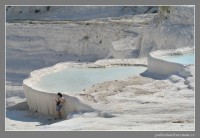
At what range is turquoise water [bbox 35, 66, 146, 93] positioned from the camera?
10922 mm

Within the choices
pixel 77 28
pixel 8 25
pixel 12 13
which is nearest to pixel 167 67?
pixel 77 28

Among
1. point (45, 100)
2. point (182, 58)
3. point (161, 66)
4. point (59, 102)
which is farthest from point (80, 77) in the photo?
point (59, 102)

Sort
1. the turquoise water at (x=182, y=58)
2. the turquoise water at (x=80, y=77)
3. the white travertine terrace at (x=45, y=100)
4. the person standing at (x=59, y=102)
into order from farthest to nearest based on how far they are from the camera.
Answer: the turquoise water at (x=182, y=58) → the turquoise water at (x=80, y=77) → the person standing at (x=59, y=102) → the white travertine terrace at (x=45, y=100)

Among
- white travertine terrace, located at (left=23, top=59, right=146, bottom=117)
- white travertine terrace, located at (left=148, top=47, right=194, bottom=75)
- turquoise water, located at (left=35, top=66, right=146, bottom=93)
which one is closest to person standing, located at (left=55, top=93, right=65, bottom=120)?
white travertine terrace, located at (left=23, top=59, right=146, bottom=117)

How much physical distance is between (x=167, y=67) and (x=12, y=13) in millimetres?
26267

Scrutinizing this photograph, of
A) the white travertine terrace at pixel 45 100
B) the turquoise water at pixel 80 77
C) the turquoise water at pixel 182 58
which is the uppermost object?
the turquoise water at pixel 182 58

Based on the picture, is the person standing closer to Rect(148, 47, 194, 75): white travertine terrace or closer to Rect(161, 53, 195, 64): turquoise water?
Rect(148, 47, 194, 75): white travertine terrace

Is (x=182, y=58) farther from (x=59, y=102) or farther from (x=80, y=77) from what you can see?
(x=59, y=102)

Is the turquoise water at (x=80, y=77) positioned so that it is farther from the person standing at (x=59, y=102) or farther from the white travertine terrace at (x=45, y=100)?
the person standing at (x=59, y=102)

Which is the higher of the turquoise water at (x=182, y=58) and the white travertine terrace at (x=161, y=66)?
the turquoise water at (x=182, y=58)

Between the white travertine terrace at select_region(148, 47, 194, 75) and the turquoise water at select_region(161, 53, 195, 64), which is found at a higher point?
the turquoise water at select_region(161, 53, 195, 64)

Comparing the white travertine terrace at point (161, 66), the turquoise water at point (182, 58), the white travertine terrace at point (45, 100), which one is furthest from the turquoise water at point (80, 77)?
the turquoise water at point (182, 58)

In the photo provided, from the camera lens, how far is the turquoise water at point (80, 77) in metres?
10.9

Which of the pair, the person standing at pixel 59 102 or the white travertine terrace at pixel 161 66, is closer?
the person standing at pixel 59 102
